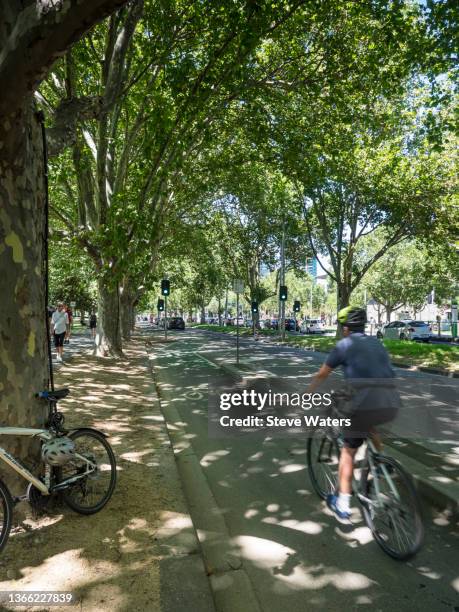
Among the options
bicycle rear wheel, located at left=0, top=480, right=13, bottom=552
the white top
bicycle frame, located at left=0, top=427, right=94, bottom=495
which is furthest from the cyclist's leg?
the white top

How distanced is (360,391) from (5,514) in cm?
267

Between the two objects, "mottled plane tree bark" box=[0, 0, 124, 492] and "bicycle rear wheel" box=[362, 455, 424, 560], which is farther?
"bicycle rear wheel" box=[362, 455, 424, 560]

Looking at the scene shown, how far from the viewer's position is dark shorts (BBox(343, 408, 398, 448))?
11.0ft

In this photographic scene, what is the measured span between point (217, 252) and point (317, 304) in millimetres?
65421

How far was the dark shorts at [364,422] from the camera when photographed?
3.36 metres

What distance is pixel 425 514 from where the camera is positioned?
12.7ft

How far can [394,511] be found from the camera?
10.2ft

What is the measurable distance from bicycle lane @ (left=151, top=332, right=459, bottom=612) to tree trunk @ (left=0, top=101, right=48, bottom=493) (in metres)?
1.81

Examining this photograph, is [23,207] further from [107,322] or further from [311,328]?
[311,328]

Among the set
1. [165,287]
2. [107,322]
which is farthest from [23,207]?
[165,287]

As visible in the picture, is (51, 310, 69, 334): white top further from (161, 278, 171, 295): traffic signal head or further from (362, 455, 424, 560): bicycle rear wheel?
(362, 455, 424, 560): bicycle rear wheel

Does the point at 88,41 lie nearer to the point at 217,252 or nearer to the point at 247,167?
the point at 247,167

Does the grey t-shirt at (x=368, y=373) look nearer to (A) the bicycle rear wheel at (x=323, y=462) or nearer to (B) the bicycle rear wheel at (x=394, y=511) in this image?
(B) the bicycle rear wheel at (x=394, y=511)

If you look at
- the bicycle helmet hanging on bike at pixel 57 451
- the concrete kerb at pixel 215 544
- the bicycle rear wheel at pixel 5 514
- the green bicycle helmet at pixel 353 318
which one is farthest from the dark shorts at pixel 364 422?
the bicycle rear wheel at pixel 5 514
